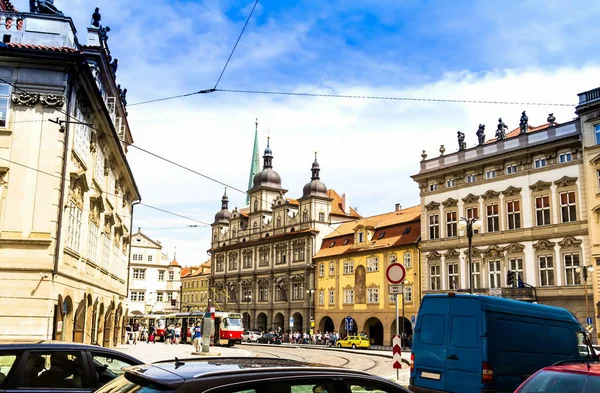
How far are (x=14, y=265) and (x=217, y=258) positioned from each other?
2765 inches

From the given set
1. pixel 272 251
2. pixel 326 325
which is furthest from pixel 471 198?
pixel 272 251

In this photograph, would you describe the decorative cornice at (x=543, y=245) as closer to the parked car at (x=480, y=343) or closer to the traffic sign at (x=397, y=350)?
the parked car at (x=480, y=343)

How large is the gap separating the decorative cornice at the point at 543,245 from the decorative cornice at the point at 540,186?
3602 millimetres

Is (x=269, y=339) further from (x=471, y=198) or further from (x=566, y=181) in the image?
(x=566, y=181)

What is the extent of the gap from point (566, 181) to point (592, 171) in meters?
2.04

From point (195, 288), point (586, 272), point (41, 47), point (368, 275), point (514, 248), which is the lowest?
point (586, 272)

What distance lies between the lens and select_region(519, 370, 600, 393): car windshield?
21.3ft

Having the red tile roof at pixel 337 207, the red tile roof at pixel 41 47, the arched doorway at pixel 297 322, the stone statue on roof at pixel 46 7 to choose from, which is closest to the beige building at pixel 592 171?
the stone statue on roof at pixel 46 7

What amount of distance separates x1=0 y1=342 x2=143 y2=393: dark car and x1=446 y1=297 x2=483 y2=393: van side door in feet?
21.9

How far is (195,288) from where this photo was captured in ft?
340

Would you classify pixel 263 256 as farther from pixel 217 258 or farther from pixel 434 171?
pixel 434 171

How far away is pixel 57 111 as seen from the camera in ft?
65.7

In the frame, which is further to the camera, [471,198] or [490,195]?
[471,198]

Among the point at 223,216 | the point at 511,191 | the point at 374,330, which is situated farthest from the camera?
the point at 223,216
